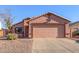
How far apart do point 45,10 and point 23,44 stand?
1.56 meters

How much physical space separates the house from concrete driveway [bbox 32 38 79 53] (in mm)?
224

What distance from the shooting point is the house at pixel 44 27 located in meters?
12.4

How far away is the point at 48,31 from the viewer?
1273 centimetres

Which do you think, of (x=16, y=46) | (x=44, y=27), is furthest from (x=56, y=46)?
(x=16, y=46)

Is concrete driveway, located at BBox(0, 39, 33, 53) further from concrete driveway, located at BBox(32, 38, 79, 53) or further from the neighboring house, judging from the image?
the neighboring house

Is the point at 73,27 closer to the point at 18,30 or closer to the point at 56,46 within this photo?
the point at 56,46

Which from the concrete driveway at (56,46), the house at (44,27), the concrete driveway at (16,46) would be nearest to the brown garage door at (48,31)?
the house at (44,27)

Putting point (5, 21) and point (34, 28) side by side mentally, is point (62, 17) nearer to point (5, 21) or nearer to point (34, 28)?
point (34, 28)

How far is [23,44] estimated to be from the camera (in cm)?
1244

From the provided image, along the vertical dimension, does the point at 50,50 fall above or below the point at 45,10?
below

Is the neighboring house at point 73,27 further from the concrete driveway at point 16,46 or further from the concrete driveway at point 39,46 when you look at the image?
the concrete driveway at point 16,46

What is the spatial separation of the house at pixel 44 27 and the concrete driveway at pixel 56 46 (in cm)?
22
